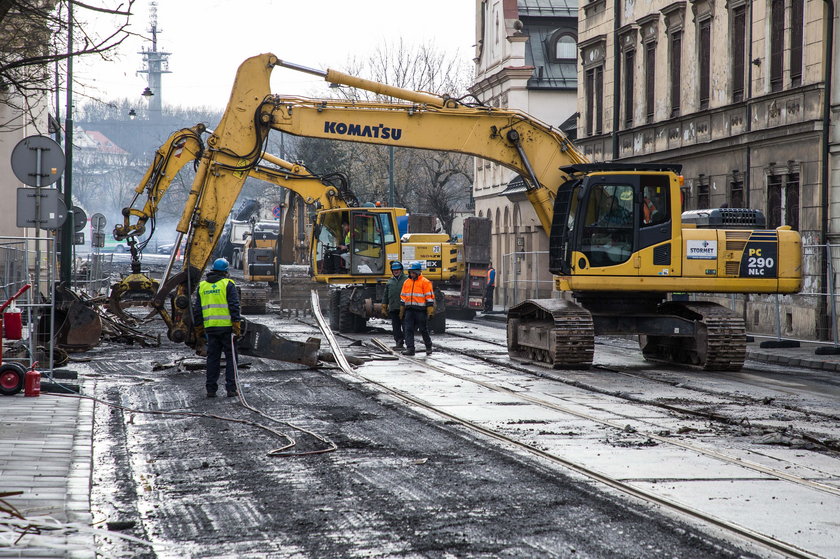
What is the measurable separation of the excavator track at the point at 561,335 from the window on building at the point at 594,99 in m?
19.9

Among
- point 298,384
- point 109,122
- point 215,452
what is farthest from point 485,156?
point 109,122

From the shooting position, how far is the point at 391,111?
2117 cm

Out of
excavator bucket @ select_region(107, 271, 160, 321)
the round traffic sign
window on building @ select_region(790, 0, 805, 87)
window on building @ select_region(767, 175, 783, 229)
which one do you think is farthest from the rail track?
window on building @ select_region(790, 0, 805, 87)


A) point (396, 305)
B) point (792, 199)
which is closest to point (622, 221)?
point (396, 305)

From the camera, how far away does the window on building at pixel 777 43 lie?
26.7 meters

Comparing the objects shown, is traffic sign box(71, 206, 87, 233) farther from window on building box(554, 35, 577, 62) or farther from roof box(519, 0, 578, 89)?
window on building box(554, 35, 577, 62)

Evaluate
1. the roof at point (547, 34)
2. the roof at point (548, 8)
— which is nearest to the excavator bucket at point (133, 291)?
the roof at point (547, 34)

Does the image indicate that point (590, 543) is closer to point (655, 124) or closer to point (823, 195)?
point (823, 195)

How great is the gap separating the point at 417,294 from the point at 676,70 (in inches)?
578

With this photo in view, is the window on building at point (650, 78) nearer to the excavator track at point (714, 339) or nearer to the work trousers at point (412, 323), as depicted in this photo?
the work trousers at point (412, 323)

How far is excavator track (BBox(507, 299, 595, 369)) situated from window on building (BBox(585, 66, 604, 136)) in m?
19.9

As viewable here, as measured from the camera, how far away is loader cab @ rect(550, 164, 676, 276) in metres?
19.0

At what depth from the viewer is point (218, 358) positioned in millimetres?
15109

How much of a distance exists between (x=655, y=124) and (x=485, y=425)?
23.1 meters
